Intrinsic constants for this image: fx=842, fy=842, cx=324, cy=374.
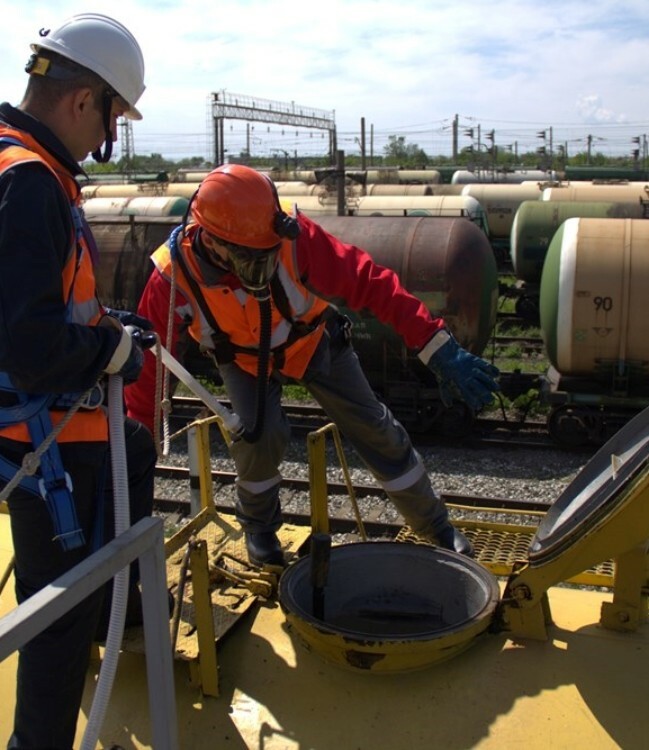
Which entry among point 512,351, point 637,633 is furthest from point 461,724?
point 512,351

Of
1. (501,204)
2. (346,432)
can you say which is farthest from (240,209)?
(501,204)

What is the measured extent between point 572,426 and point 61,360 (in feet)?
27.9

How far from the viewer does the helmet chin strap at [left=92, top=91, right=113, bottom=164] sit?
8.57ft

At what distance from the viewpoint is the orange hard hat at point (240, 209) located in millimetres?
3301

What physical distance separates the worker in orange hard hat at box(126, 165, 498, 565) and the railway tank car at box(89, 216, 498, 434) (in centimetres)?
625

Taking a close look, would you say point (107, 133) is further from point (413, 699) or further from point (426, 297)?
point (426, 297)

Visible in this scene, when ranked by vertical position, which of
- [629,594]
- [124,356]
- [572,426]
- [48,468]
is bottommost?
[572,426]

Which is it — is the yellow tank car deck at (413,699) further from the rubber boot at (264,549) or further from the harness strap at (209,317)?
the harness strap at (209,317)

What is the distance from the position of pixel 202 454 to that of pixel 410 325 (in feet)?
3.74

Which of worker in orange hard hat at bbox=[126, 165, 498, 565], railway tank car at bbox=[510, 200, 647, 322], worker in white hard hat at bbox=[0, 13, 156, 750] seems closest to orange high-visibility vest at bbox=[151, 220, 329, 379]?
worker in orange hard hat at bbox=[126, 165, 498, 565]

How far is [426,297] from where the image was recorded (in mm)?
10523

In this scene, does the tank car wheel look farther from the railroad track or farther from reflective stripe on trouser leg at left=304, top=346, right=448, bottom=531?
reflective stripe on trouser leg at left=304, top=346, right=448, bottom=531

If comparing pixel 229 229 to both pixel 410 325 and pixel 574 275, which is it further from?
pixel 574 275

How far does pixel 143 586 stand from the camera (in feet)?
6.93
